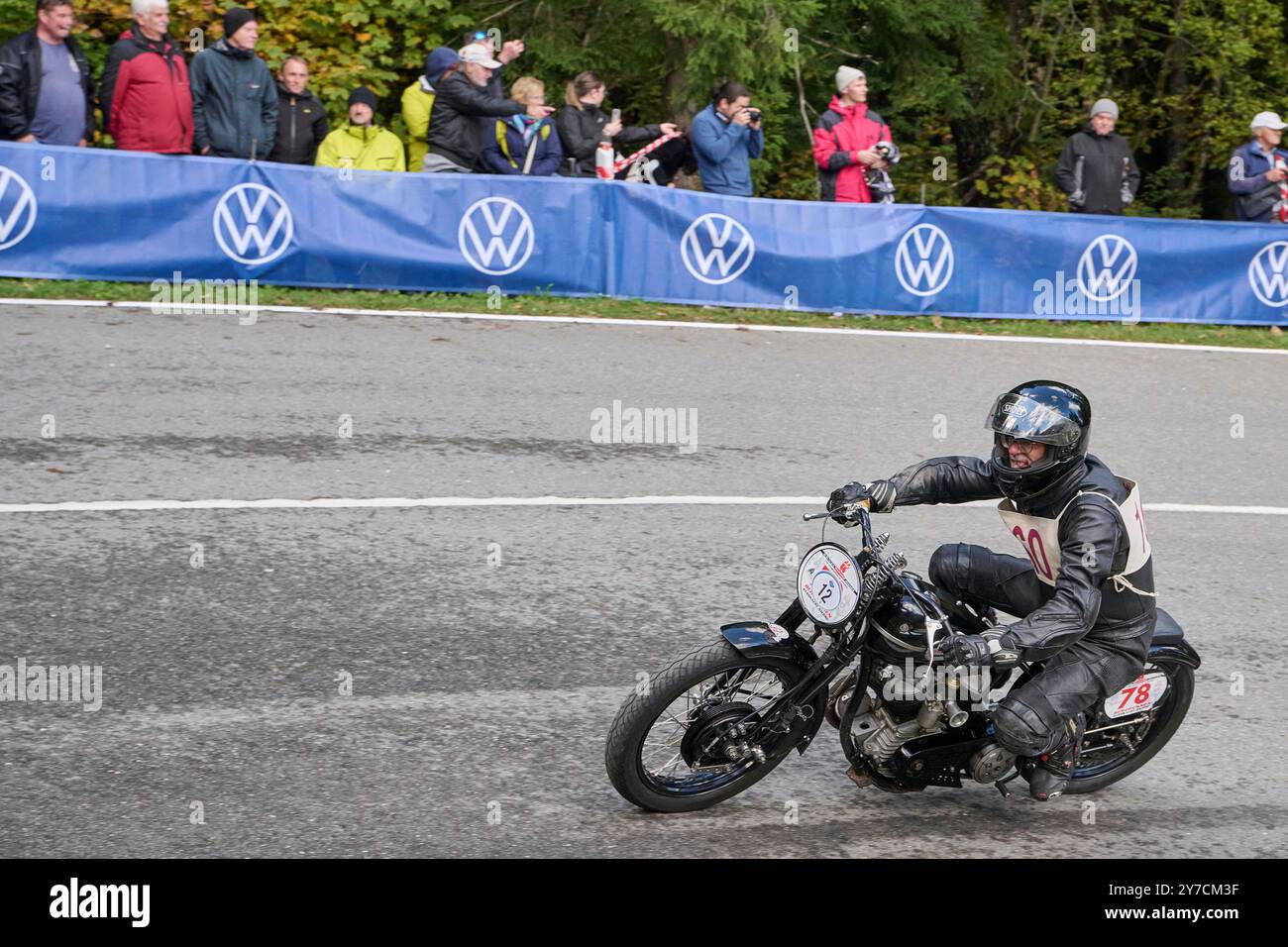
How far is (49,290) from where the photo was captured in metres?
12.5

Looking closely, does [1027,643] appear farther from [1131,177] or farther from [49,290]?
[1131,177]

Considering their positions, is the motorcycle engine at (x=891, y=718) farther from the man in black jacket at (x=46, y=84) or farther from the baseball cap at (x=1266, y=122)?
the baseball cap at (x=1266, y=122)

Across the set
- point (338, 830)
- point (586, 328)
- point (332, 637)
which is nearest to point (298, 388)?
point (586, 328)

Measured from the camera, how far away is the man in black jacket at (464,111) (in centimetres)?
1387

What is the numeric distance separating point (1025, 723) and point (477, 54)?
1018 centimetres

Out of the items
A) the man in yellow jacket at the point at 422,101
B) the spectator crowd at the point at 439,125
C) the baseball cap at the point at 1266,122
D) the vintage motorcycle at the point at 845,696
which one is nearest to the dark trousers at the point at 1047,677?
the vintage motorcycle at the point at 845,696

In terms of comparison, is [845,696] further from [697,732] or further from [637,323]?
[637,323]

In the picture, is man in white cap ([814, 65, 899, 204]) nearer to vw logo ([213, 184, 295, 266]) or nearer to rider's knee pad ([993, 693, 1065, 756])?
vw logo ([213, 184, 295, 266])

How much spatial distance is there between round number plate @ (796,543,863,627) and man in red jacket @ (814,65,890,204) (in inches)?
398

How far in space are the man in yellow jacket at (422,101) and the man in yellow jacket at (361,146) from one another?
320mm

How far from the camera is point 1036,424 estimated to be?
16.8 feet

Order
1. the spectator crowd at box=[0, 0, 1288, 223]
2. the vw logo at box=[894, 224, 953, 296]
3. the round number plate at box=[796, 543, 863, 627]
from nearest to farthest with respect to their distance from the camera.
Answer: the round number plate at box=[796, 543, 863, 627]
the spectator crowd at box=[0, 0, 1288, 223]
the vw logo at box=[894, 224, 953, 296]

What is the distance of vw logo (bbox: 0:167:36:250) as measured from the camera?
40.4ft

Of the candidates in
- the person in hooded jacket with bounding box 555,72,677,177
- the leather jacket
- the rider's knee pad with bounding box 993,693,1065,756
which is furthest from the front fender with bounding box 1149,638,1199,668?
the person in hooded jacket with bounding box 555,72,677,177
